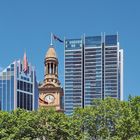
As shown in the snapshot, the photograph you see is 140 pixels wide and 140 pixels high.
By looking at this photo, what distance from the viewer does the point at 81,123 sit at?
70875mm

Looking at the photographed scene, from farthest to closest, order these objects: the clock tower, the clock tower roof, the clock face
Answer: the clock tower roof, the clock face, the clock tower

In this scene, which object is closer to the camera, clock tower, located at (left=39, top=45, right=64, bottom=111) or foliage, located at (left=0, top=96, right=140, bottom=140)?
foliage, located at (left=0, top=96, right=140, bottom=140)

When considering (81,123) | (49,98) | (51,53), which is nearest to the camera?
(81,123)

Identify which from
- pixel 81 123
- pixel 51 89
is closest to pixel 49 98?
pixel 51 89

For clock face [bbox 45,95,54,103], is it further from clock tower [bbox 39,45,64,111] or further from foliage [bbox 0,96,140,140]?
foliage [bbox 0,96,140,140]

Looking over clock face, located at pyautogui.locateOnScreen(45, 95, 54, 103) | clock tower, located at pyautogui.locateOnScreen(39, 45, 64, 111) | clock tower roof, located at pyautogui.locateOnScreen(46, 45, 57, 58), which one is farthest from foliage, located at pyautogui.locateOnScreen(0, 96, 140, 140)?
clock tower roof, located at pyautogui.locateOnScreen(46, 45, 57, 58)

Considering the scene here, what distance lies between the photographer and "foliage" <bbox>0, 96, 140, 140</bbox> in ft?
227

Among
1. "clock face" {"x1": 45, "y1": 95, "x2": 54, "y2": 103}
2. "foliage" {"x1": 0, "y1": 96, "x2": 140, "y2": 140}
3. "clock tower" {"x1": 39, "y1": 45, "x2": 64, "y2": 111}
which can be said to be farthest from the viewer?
"clock face" {"x1": 45, "y1": 95, "x2": 54, "y2": 103}

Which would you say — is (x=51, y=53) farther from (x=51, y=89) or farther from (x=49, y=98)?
(x=49, y=98)

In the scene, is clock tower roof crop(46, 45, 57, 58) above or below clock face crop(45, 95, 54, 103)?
above

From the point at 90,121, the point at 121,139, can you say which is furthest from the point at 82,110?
the point at 121,139

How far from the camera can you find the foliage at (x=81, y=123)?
227 feet

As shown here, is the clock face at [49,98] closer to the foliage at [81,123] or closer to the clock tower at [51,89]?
the clock tower at [51,89]

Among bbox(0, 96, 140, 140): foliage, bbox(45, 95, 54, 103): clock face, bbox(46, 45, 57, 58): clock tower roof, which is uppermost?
bbox(46, 45, 57, 58): clock tower roof
